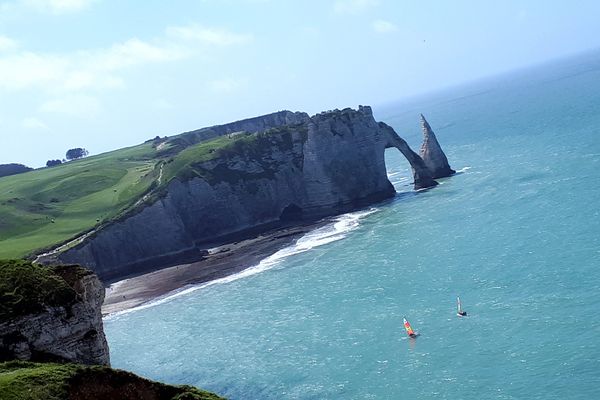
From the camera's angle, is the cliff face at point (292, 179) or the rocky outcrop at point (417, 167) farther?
the rocky outcrop at point (417, 167)

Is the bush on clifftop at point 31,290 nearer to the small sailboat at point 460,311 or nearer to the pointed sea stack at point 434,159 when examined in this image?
the small sailboat at point 460,311

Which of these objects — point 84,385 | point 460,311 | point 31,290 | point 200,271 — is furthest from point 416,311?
point 200,271

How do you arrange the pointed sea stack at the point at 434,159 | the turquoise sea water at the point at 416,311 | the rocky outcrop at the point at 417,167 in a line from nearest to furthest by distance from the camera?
1. the turquoise sea water at the point at 416,311
2. the rocky outcrop at the point at 417,167
3. the pointed sea stack at the point at 434,159

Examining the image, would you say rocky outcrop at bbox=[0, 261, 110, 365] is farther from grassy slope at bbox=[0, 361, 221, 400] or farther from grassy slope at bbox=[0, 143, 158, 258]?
grassy slope at bbox=[0, 143, 158, 258]

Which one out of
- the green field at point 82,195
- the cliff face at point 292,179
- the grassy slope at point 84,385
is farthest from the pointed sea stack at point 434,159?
the grassy slope at point 84,385

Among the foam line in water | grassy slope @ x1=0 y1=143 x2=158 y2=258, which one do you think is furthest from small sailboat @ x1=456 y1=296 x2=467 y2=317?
grassy slope @ x1=0 y1=143 x2=158 y2=258

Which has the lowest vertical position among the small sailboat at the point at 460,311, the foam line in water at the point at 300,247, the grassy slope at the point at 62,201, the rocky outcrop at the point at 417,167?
the small sailboat at the point at 460,311

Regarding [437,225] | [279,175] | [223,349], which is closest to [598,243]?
[437,225]

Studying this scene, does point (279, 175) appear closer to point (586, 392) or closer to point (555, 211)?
point (555, 211)
